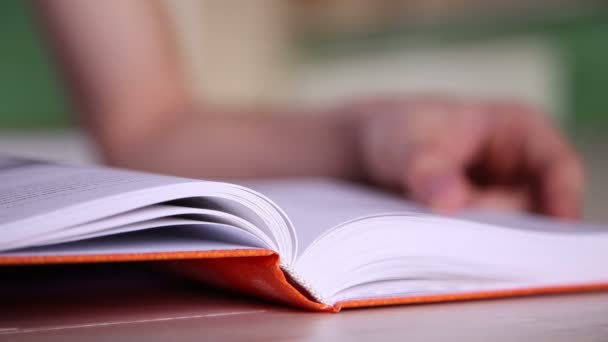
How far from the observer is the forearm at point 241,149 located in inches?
44.4

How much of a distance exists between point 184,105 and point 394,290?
0.84m

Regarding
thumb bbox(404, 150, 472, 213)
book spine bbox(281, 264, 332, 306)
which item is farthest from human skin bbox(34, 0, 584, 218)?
book spine bbox(281, 264, 332, 306)

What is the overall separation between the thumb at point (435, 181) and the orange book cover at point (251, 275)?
0.22 m

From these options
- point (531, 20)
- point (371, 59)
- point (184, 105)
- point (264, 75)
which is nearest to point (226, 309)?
point (184, 105)

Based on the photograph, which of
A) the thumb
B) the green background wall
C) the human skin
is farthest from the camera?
the green background wall

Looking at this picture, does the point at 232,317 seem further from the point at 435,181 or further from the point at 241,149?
the point at 241,149

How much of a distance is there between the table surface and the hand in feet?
1.09

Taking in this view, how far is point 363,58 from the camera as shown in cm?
399

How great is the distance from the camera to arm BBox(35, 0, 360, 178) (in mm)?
1133

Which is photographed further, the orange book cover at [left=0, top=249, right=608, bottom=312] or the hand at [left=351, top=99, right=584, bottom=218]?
the hand at [left=351, top=99, right=584, bottom=218]

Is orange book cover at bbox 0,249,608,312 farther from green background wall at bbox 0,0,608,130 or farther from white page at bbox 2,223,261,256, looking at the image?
green background wall at bbox 0,0,608,130

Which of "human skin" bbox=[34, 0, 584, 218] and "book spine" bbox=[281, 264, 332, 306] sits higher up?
"human skin" bbox=[34, 0, 584, 218]

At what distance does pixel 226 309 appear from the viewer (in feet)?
1.45

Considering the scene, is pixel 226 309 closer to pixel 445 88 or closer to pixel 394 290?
pixel 394 290
